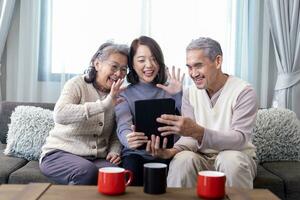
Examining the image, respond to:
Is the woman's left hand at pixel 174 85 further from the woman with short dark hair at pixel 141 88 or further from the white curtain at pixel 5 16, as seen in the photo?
the white curtain at pixel 5 16

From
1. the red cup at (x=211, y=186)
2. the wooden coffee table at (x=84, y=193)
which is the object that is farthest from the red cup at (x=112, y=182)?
the red cup at (x=211, y=186)

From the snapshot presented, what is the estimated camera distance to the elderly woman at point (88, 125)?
73.2 inches

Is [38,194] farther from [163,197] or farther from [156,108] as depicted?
[156,108]

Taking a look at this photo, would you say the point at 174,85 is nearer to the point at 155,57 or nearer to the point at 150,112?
the point at 155,57

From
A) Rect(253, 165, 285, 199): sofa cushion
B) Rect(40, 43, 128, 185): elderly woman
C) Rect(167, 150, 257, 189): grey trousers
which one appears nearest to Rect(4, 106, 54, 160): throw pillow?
Rect(40, 43, 128, 185): elderly woman

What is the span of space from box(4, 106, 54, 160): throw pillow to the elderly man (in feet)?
2.55

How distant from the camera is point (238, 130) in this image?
5.77ft

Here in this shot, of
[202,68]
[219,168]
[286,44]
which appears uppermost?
[286,44]

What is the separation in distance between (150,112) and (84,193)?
1.60ft

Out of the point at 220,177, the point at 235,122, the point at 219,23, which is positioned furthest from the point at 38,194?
the point at 219,23

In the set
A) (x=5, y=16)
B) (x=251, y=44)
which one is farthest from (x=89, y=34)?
(x=251, y=44)

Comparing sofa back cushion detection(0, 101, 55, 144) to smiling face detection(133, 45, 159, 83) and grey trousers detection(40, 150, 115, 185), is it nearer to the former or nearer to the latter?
grey trousers detection(40, 150, 115, 185)

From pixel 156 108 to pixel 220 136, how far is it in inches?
11.3

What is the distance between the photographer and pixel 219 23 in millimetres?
2816
